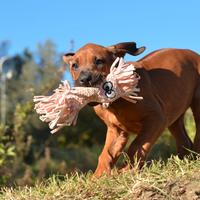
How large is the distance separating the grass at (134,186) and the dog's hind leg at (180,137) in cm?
221

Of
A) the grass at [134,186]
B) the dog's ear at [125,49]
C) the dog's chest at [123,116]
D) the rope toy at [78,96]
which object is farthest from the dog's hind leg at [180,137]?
the grass at [134,186]

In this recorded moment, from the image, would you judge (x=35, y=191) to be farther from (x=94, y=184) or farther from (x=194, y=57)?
(x=194, y=57)

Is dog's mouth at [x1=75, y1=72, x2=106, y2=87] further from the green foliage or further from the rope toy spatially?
the green foliage

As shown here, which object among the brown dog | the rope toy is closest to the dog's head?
the brown dog

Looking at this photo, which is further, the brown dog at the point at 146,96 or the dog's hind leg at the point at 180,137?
the dog's hind leg at the point at 180,137

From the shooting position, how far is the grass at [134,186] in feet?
11.9

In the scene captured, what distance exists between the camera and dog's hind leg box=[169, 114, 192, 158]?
6902 millimetres

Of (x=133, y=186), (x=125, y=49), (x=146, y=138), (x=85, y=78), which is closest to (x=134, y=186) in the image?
(x=133, y=186)

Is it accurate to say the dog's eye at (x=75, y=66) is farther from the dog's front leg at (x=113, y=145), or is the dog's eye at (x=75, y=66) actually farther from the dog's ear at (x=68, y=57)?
the dog's front leg at (x=113, y=145)

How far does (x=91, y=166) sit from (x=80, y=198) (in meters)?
11.7

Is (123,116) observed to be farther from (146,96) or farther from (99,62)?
(99,62)

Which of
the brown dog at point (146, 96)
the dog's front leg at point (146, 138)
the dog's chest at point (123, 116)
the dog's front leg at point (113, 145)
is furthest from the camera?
the dog's front leg at point (113, 145)

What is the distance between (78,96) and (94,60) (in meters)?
0.64

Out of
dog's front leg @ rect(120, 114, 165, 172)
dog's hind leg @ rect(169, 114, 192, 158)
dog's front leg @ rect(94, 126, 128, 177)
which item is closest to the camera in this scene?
dog's front leg @ rect(120, 114, 165, 172)
